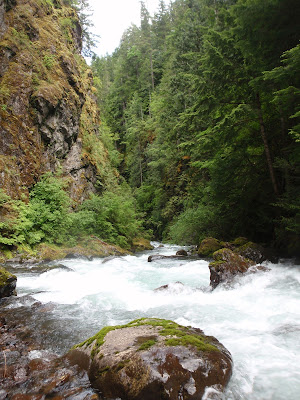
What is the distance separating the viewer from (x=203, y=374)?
2.81 metres

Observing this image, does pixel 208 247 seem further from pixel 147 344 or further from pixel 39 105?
pixel 39 105

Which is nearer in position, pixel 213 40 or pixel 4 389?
pixel 4 389

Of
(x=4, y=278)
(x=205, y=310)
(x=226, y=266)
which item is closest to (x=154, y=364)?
(x=205, y=310)

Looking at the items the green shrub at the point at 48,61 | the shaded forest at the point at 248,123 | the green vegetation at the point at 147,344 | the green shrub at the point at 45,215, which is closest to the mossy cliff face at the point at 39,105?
the green shrub at the point at 48,61

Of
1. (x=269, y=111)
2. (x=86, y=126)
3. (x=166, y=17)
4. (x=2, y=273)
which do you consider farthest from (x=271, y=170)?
(x=166, y=17)

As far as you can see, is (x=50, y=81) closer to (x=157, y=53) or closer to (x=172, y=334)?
(x=172, y=334)

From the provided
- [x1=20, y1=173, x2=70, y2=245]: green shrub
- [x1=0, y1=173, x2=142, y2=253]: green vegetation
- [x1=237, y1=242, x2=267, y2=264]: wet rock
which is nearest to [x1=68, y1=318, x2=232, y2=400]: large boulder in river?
[x1=237, y1=242, x2=267, y2=264]: wet rock

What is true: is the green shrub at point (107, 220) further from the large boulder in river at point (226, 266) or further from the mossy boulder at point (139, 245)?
the large boulder in river at point (226, 266)

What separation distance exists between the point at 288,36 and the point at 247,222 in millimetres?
7425

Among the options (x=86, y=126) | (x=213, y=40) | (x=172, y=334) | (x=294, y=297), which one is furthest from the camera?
(x=86, y=126)

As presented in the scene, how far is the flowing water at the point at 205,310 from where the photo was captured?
11.0 feet

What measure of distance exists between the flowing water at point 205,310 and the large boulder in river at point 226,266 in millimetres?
274

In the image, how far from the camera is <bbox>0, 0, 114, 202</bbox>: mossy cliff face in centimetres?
1378

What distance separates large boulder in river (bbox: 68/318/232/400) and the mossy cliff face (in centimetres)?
1109
